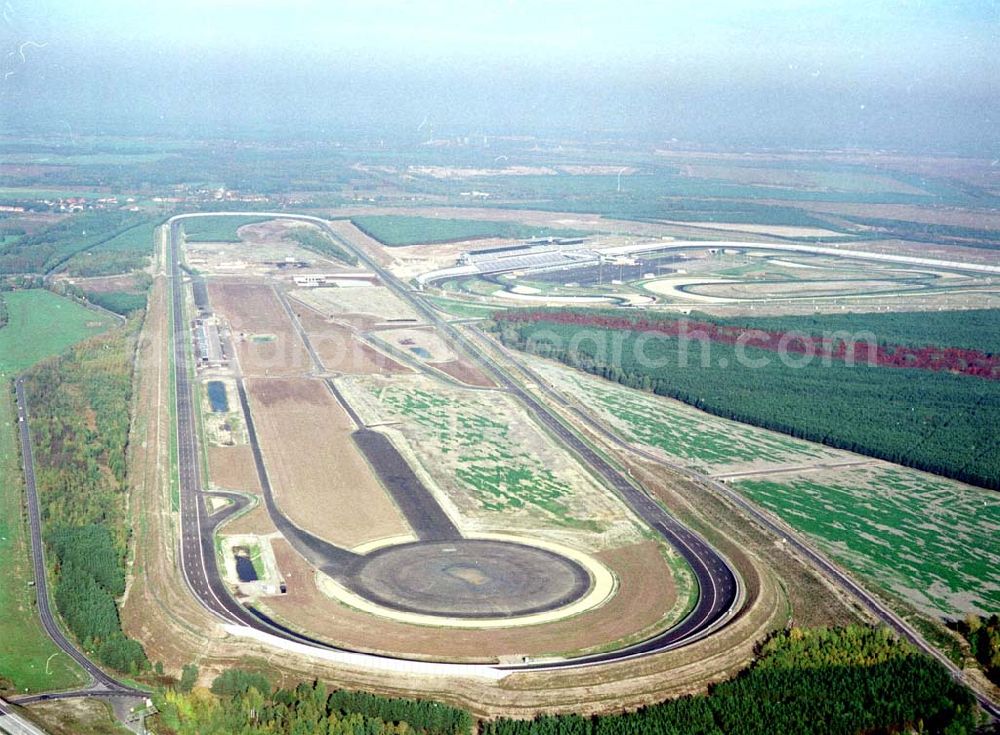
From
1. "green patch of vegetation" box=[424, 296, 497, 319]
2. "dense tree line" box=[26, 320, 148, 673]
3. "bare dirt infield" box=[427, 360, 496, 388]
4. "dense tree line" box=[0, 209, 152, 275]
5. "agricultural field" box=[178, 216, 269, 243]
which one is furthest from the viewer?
"agricultural field" box=[178, 216, 269, 243]

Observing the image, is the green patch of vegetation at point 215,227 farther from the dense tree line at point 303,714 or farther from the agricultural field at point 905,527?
the dense tree line at point 303,714

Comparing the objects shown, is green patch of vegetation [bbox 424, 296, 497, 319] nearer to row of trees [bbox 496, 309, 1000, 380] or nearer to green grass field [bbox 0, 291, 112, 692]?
row of trees [bbox 496, 309, 1000, 380]

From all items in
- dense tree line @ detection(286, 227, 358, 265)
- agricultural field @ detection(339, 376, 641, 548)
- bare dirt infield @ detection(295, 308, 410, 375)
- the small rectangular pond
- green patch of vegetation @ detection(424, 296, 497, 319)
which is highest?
dense tree line @ detection(286, 227, 358, 265)

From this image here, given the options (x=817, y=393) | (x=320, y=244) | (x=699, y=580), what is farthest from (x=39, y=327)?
(x=699, y=580)

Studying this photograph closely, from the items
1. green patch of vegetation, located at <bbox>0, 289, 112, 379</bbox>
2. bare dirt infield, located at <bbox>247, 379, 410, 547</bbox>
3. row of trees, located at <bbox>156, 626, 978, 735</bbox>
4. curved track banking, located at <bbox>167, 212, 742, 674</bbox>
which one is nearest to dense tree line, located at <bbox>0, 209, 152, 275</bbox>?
green patch of vegetation, located at <bbox>0, 289, 112, 379</bbox>

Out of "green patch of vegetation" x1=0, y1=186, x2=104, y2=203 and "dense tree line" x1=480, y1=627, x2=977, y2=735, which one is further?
"green patch of vegetation" x1=0, y1=186, x2=104, y2=203

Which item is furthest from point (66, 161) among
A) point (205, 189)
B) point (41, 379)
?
point (41, 379)

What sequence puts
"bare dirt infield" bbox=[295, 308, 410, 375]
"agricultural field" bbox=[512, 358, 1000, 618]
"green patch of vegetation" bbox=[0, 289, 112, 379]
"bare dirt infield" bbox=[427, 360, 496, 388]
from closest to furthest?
"agricultural field" bbox=[512, 358, 1000, 618], "bare dirt infield" bbox=[427, 360, 496, 388], "bare dirt infield" bbox=[295, 308, 410, 375], "green patch of vegetation" bbox=[0, 289, 112, 379]

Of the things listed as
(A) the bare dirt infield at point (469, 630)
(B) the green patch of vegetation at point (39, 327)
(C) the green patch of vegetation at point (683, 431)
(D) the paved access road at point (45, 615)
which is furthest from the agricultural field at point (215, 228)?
(A) the bare dirt infield at point (469, 630)
